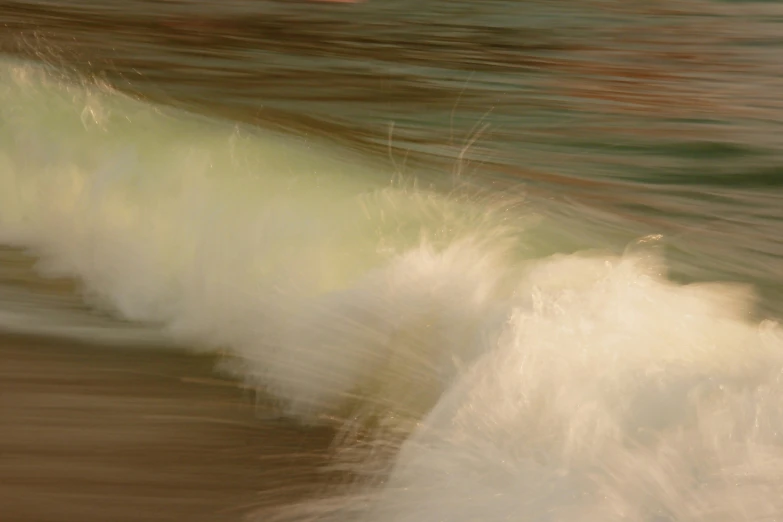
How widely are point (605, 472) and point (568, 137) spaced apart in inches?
79.4

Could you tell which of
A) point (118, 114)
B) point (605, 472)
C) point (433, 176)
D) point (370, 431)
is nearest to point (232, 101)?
Result: point (118, 114)

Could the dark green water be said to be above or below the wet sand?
above

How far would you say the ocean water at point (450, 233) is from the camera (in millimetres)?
1604

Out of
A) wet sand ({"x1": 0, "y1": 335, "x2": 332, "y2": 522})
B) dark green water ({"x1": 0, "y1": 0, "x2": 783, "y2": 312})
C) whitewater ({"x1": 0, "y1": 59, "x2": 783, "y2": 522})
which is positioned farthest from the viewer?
dark green water ({"x1": 0, "y1": 0, "x2": 783, "y2": 312})

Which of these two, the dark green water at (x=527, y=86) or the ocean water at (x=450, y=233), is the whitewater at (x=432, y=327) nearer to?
the ocean water at (x=450, y=233)

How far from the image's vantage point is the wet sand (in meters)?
1.66

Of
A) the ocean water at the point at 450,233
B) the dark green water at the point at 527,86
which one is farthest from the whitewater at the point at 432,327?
the dark green water at the point at 527,86

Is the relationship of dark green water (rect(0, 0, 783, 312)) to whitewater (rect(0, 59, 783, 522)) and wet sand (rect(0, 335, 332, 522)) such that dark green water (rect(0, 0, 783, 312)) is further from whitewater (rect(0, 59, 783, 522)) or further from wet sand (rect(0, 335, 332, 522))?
wet sand (rect(0, 335, 332, 522))

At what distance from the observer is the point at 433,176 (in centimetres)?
304

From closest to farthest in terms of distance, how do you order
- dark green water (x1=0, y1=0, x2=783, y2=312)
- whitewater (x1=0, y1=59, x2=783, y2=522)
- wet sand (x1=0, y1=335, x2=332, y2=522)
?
whitewater (x1=0, y1=59, x2=783, y2=522) → wet sand (x1=0, y1=335, x2=332, y2=522) → dark green water (x1=0, y1=0, x2=783, y2=312)

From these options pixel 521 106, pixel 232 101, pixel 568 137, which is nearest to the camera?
pixel 568 137

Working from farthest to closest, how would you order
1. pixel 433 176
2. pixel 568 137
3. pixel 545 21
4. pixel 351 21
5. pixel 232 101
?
pixel 351 21 < pixel 545 21 < pixel 232 101 < pixel 568 137 < pixel 433 176

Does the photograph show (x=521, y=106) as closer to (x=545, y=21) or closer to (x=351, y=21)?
(x=545, y=21)

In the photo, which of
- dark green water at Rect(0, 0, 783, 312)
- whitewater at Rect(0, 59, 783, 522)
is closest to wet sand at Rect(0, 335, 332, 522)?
whitewater at Rect(0, 59, 783, 522)
